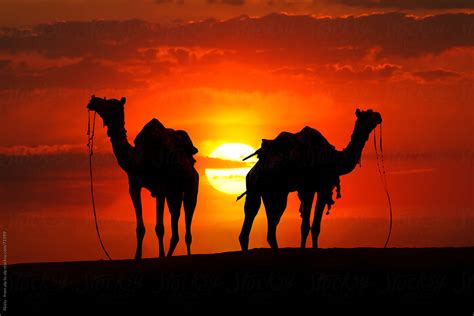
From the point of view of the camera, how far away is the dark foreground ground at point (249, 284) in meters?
31.9

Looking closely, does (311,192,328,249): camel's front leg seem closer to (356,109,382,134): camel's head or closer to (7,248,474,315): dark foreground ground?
(356,109,382,134): camel's head

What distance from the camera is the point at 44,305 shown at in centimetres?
3234

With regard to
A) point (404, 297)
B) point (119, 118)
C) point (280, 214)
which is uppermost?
point (119, 118)

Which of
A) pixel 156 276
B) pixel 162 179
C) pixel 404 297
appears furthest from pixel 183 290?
pixel 162 179

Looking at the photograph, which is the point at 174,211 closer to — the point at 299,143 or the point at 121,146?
the point at 121,146

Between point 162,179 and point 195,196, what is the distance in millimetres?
1988

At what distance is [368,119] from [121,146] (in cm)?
745

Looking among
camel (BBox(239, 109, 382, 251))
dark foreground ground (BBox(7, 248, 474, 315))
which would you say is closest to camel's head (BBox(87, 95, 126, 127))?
camel (BBox(239, 109, 382, 251))

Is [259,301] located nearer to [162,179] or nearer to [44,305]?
[44,305]

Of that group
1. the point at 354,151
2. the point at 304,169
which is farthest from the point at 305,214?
the point at 354,151

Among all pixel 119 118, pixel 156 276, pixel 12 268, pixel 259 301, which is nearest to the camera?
pixel 259 301

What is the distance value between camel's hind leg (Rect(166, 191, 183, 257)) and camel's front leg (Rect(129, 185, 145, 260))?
1465 millimetres

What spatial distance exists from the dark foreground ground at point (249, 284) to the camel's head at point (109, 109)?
5213 millimetres

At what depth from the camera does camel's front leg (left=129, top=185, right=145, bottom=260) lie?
126ft
